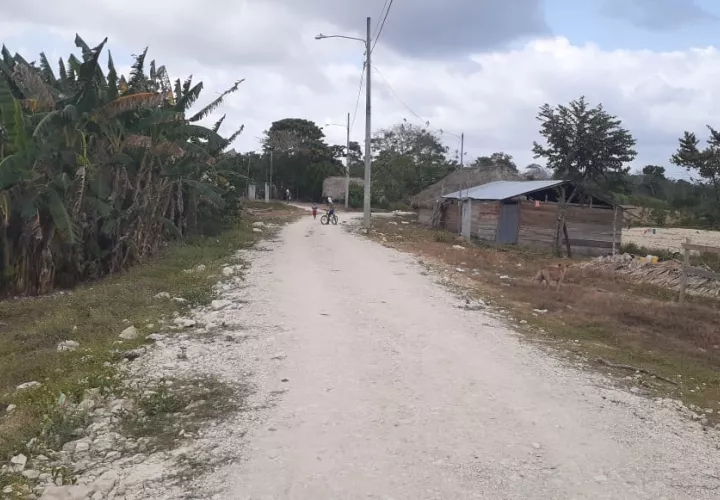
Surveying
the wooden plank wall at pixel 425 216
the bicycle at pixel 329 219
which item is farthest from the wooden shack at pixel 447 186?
→ the bicycle at pixel 329 219

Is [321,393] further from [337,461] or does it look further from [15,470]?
[15,470]

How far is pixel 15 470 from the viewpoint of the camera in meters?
4.24

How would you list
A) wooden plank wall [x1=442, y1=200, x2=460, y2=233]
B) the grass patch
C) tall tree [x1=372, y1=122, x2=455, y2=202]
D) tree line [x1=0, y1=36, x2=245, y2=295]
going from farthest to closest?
tall tree [x1=372, y1=122, x2=455, y2=202] < wooden plank wall [x1=442, y1=200, x2=460, y2=233] < tree line [x1=0, y1=36, x2=245, y2=295] < the grass patch

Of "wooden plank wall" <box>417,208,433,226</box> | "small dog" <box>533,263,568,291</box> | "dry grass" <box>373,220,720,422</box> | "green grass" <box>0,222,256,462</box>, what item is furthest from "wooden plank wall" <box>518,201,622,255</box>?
"green grass" <box>0,222,256,462</box>

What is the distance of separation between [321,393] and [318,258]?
32.3ft

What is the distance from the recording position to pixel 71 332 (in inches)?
325

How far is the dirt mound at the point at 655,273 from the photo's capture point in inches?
502

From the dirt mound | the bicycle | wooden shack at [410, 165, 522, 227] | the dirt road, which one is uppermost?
wooden shack at [410, 165, 522, 227]

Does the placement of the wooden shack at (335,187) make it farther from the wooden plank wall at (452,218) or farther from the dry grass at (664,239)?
the dry grass at (664,239)

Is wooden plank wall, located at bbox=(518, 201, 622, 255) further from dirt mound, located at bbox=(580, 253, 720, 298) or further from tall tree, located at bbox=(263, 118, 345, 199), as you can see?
tall tree, located at bbox=(263, 118, 345, 199)

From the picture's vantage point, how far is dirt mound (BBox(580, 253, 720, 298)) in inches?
502

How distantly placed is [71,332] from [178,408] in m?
3.69

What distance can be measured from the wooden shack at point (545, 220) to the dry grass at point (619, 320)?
7.65m

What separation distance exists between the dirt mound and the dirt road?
6.69m
